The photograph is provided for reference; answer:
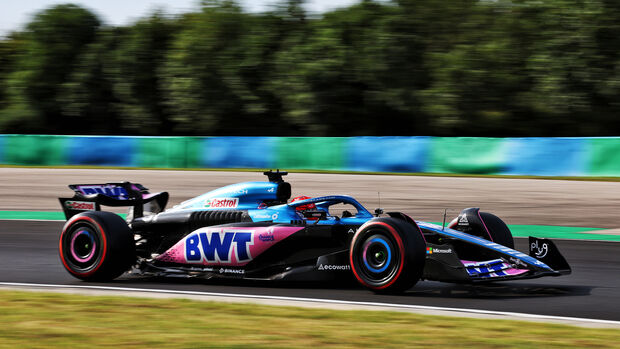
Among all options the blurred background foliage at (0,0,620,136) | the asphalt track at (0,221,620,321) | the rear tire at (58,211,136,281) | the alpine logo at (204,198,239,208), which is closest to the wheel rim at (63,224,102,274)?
the rear tire at (58,211,136,281)

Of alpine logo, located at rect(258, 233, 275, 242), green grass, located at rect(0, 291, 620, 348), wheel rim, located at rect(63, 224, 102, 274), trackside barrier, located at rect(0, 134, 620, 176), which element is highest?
trackside barrier, located at rect(0, 134, 620, 176)

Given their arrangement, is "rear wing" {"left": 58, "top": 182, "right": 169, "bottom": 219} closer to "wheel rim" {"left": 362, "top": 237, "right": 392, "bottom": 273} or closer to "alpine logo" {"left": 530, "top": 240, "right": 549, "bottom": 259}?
"wheel rim" {"left": 362, "top": 237, "right": 392, "bottom": 273}

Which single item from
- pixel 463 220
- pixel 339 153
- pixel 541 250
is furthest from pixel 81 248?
pixel 339 153

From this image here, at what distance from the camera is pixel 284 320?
6.40 metres

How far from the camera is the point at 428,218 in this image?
15.1 meters

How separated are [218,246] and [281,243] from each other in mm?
627

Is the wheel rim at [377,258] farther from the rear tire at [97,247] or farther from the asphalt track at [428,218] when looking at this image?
the rear tire at [97,247]

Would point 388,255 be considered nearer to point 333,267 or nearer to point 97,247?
point 333,267

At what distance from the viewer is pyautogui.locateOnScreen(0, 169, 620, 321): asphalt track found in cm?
756

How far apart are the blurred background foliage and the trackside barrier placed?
6.97 metres

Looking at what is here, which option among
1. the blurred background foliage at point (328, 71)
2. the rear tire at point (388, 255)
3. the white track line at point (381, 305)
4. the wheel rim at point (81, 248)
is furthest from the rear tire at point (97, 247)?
the blurred background foliage at point (328, 71)

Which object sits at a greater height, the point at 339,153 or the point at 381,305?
the point at 339,153

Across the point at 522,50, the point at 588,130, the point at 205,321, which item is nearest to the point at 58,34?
the point at 522,50

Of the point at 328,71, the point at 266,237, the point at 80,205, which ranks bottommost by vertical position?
the point at 266,237
